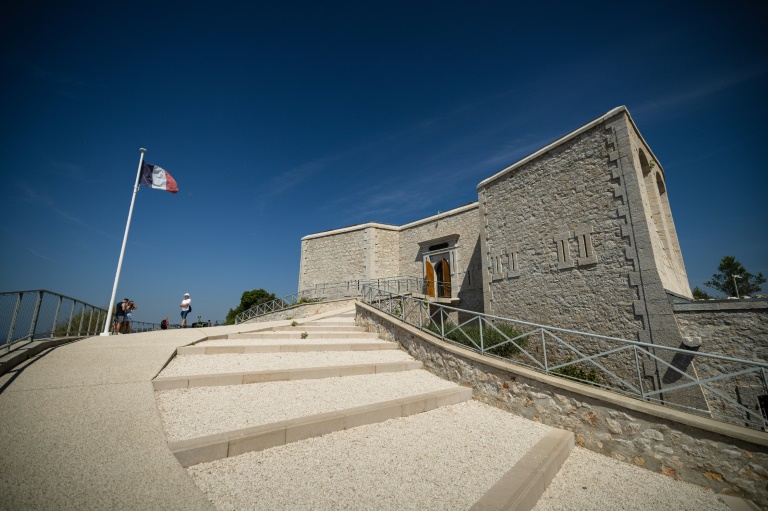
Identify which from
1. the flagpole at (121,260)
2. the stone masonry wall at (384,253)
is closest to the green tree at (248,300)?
the stone masonry wall at (384,253)

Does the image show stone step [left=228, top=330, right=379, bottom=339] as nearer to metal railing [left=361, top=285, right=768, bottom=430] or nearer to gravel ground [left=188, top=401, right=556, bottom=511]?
metal railing [left=361, top=285, right=768, bottom=430]

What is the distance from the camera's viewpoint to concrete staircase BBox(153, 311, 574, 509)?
2.42 m

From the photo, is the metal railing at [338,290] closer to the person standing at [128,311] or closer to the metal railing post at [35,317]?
the person standing at [128,311]

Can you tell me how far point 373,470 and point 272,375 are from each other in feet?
7.63

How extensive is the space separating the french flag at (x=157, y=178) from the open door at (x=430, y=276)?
480 inches

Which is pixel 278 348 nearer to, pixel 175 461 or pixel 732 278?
pixel 175 461

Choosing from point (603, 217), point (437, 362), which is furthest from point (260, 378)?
point (603, 217)

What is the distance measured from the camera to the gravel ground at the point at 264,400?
118 inches

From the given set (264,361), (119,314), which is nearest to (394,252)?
(119,314)

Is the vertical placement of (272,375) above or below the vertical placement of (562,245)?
below

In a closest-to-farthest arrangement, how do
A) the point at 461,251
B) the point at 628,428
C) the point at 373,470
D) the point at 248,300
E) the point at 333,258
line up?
the point at 373,470
the point at 628,428
the point at 461,251
the point at 333,258
the point at 248,300

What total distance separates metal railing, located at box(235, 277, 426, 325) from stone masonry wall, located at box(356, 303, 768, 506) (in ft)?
38.5

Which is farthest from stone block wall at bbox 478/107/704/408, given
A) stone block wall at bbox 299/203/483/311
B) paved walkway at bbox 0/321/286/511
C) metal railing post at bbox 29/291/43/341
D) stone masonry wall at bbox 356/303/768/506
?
metal railing post at bbox 29/291/43/341

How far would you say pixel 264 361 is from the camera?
5168 mm
